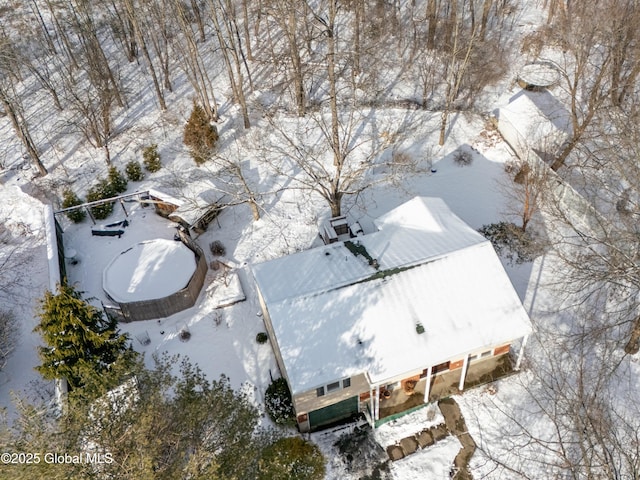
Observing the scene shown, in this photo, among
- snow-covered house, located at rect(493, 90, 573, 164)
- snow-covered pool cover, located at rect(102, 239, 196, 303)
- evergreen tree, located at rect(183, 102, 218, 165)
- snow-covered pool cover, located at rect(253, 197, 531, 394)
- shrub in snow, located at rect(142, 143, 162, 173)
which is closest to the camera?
snow-covered pool cover, located at rect(253, 197, 531, 394)

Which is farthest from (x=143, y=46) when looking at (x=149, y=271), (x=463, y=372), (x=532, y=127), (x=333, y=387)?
(x=463, y=372)

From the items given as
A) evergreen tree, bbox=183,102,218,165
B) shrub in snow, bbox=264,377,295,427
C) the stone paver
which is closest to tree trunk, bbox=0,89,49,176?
evergreen tree, bbox=183,102,218,165

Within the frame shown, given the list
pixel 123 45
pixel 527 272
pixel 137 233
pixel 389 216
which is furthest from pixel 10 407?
pixel 123 45

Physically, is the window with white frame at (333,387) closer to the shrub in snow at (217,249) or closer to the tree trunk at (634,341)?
the shrub in snow at (217,249)

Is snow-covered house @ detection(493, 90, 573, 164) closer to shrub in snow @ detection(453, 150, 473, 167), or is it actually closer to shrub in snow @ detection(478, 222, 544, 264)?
shrub in snow @ detection(453, 150, 473, 167)

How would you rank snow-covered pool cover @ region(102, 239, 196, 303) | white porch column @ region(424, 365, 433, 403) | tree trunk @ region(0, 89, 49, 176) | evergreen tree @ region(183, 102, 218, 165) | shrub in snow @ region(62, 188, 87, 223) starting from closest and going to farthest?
white porch column @ region(424, 365, 433, 403) → snow-covered pool cover @ region(102, 239, 196, 303) → shrub in snow @ region(62, 188, 87, 223) → tree trunk @ region(0, 89, 49, 176) → evergreen tree @ region(183, 102, 218, 165)

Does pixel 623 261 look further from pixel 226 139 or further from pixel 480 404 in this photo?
pixel 226 139

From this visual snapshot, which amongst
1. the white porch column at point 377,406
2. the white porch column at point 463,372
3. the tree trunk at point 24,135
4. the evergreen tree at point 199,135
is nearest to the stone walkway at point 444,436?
the white porch column at point 463,372
